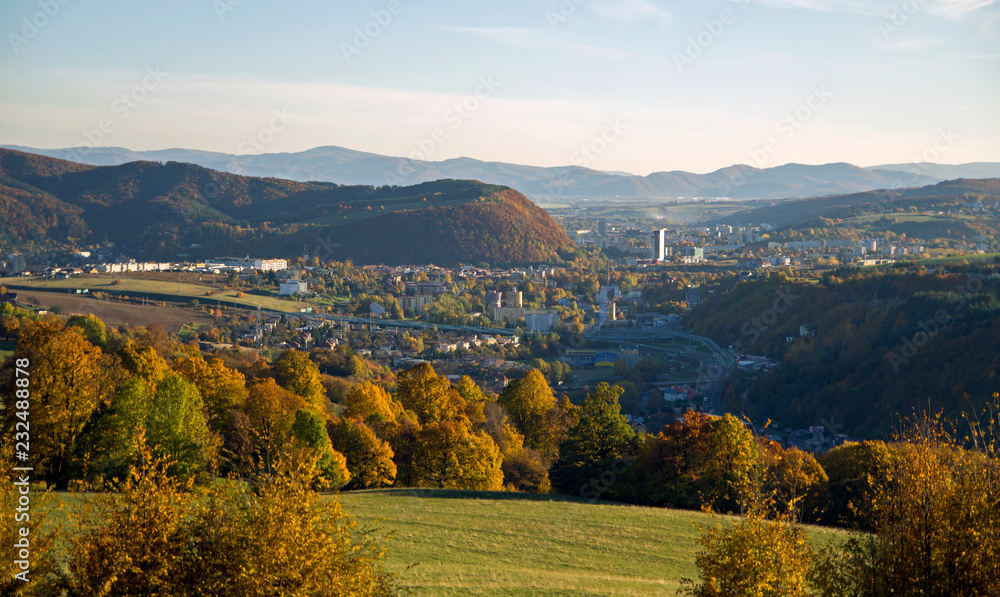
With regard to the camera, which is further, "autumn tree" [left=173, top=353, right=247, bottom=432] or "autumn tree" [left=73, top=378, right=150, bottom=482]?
"autumn tree" [left=173, top=353, right=247, bottom=432]

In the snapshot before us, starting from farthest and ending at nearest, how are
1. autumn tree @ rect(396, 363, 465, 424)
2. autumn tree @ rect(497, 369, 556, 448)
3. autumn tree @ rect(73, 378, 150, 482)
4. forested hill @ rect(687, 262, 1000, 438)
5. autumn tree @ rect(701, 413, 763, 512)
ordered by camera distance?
1. forested hill @ rect(687, 262, 1000, 438)
2. autumn tree @ rect(497, 369, 556, 448)
3. autumn tree @ rect(396, 363, 465, 424)
4. autumn tree @ rect(701, 413, 763, 512)
5. autumn tree @ rect(73, 378, 150, 482)

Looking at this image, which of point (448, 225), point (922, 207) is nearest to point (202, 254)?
point (448, 225)

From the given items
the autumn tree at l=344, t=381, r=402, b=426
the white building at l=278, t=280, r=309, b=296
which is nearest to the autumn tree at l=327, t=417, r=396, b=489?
the autumn tree at l=344, t=381, r=402, b=426

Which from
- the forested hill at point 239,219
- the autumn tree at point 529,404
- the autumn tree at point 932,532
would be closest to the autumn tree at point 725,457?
the autumn tree at point 932,532

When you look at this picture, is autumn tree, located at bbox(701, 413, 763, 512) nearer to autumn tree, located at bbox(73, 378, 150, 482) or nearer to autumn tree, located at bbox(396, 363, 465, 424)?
autumn tree, located at bbox(396, 363, 465, 424)

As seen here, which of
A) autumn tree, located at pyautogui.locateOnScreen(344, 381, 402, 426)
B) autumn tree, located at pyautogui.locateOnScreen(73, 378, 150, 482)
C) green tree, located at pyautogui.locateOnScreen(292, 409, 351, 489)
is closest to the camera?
autumn tree, located at pyautogui.locateOnScreen(73, 378, 150, 482)

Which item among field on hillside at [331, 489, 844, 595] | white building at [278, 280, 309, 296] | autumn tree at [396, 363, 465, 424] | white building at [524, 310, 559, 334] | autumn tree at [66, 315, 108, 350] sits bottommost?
white building at [524, 310, 559, 334]
